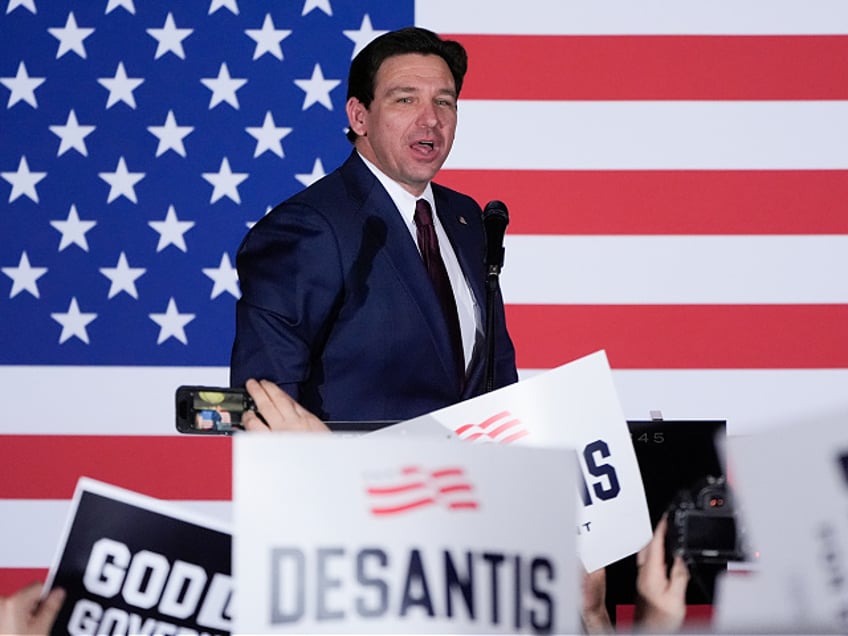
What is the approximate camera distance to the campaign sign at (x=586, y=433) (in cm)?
130

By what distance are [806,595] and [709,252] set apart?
2.41 meters

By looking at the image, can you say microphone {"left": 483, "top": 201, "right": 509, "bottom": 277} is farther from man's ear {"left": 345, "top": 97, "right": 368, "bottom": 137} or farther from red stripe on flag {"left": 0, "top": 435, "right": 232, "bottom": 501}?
red stripe on flag {"left": 0, "top": 435, "right": 232, "bottom": 501}

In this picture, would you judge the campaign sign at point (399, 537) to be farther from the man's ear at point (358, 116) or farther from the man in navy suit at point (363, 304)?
the man's ear at point (358, 116)

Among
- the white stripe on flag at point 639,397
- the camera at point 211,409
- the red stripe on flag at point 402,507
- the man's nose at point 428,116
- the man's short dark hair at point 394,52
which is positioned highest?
the man's short dark hair at point 394,52

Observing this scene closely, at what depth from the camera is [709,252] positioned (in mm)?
3166

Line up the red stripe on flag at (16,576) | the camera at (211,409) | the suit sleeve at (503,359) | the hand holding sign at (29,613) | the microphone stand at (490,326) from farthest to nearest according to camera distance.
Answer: the red stripe on flag at (16,576)
the suit sleeve at (503,359)
the microphone stand at (490,326)
the camera at (211,409)
the hand holding sign at (29,613)

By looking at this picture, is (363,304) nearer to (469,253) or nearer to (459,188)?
(469,253)

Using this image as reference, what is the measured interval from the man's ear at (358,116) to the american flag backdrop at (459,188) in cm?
63

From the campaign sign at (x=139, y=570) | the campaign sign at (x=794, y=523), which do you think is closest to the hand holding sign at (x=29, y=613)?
the campaign sign at (x=139, y=570)

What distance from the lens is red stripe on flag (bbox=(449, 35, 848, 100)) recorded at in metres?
3.20

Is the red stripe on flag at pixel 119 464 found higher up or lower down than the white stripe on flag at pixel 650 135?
lower down

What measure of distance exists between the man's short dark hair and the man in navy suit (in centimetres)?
19

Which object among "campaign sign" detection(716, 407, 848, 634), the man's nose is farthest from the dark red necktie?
"campaign sign" detection(716, 407, 848, 634)

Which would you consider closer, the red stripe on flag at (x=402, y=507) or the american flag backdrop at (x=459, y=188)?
the red stripe on flag at (x=402, y=507)
